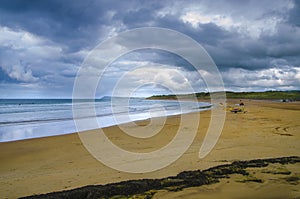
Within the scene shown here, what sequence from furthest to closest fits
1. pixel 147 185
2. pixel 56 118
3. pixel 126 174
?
pixel 56 118 → pixel 126 174 → pixel 147 185

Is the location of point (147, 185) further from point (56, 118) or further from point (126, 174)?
point (56, 118)

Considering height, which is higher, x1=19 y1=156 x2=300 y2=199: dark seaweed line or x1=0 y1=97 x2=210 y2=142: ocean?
x1=0 y1=97 x2=210 y2=142: ocean

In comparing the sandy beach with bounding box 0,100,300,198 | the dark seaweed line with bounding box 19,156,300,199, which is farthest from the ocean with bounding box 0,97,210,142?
the dark seaweed line with bounding box 19,156,300,199

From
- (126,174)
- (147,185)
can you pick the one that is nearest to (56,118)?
(126,174)

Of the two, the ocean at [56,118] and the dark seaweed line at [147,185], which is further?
the ocean at [56,118]

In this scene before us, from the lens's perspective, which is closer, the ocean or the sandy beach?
the sandy beach

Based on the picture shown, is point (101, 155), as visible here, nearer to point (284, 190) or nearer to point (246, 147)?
point (246, 147)

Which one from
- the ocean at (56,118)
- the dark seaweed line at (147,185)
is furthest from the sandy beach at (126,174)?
the ocean at (56,118)

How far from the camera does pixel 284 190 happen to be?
14.9 ft

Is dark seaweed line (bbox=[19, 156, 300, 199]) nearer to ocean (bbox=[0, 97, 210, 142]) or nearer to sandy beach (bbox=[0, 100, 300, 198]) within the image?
sandy beach (bbox=[0, 100, 300, 198])

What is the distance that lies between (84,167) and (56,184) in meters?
1.58

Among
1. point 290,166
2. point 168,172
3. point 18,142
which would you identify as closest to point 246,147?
point 290,166

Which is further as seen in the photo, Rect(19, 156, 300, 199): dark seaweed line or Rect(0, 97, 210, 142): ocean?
Rect(0, 97, 210, 142): ocean

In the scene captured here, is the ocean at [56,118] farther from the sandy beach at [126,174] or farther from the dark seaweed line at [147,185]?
the dark seaweed line at [147,185]
